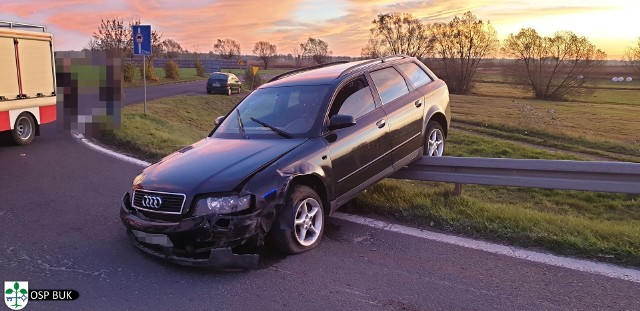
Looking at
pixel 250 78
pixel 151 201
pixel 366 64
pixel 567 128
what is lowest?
pixel 567 128

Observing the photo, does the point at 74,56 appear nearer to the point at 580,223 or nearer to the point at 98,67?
the point at 98,67

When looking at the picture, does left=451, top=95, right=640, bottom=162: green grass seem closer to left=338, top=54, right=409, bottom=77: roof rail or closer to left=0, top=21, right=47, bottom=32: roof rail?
left=338, top=54, right=409, bottom=77: roof rail

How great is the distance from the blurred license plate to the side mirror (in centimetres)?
197

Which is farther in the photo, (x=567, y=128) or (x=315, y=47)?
(x=315, y=47)

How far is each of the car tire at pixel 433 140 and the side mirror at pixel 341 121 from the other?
6.43 feet

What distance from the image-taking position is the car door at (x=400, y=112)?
19.2ft

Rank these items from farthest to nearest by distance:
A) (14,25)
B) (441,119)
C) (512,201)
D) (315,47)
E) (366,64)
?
1. (315,47)
2. (14,25)
3. (512,201)
4. (441,119)
5. (366,64)

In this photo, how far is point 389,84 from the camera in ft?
20.4

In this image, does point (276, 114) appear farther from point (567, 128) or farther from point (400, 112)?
point (567, 128)

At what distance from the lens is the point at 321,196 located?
4812 millimetres

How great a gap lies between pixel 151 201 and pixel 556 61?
5731 centimetres

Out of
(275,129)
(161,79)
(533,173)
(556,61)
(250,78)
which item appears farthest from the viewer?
(556,61)

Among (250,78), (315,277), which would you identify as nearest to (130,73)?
(250,78)

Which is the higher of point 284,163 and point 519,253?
point 284,163
